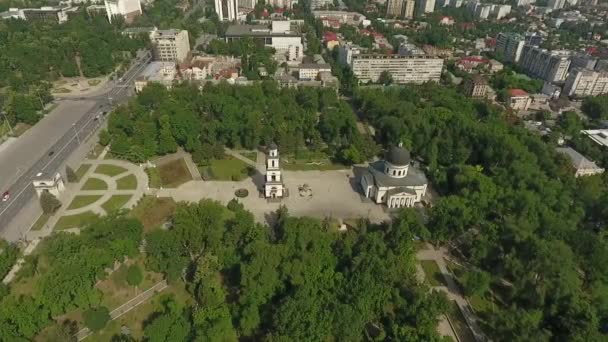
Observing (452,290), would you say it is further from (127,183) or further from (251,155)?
(127,183)

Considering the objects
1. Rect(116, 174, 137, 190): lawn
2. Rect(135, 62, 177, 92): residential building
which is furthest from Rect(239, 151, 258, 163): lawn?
Rect(135, 62, 177, 92): residential building

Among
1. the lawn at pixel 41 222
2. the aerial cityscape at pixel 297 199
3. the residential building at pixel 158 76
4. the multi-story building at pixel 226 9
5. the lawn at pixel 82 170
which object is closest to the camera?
the aerial cityscape at pixel 297 199

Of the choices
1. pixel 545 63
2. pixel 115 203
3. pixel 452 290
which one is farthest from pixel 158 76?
pixel 545 63

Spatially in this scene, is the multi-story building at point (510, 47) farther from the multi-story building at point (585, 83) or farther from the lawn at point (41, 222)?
the lawn at point (41, 222)

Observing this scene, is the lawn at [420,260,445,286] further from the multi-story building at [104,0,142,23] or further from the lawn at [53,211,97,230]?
the multi-story building at [104,0,142,23]

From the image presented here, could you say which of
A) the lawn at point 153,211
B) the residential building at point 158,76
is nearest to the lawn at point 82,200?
the lawn at point 153,211

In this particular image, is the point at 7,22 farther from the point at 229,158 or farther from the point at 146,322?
the point at 146,322
